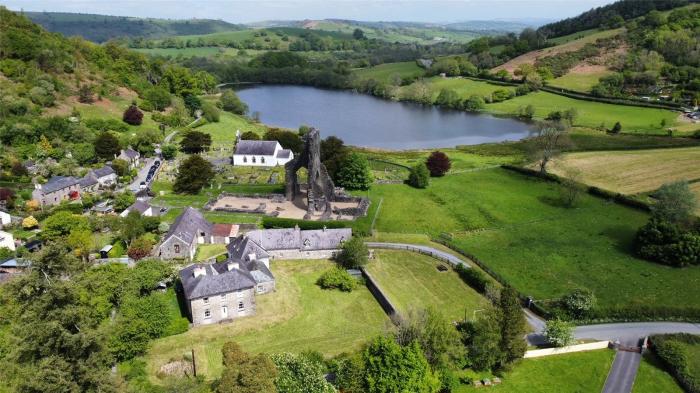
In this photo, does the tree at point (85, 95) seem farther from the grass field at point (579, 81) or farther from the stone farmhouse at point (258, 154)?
the grass field at point (579, 81)

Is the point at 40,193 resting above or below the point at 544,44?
below

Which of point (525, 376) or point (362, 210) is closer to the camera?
point (525, 376)

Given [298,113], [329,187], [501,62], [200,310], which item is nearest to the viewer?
[200,310]

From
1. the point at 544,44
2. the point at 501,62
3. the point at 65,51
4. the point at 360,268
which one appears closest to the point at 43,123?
the point at 65,51

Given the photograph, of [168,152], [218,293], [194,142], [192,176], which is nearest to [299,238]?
[218,293]

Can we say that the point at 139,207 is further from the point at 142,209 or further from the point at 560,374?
the point at 560,374

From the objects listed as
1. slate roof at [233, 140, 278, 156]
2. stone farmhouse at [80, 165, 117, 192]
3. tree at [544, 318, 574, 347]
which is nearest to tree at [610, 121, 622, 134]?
slate roof at [233, 140, 278, 156]

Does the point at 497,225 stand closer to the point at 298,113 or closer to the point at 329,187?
the point at 329,187
